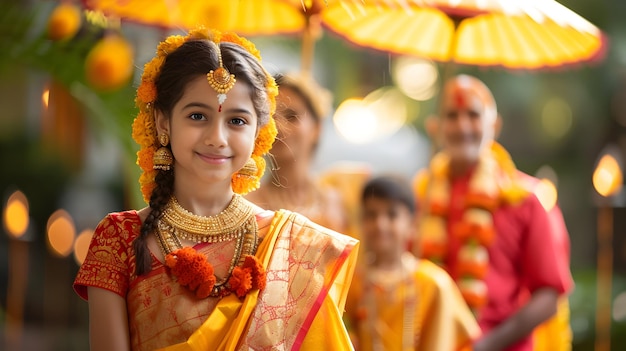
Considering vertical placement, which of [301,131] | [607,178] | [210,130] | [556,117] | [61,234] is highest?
[210,130]

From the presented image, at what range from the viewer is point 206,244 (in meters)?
1.61

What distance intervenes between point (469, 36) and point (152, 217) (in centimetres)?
216

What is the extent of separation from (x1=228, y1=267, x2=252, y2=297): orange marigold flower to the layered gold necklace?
0.08 ft

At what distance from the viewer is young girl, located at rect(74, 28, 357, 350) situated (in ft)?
5.12

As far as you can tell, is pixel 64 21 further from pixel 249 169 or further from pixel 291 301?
pixel 291 301

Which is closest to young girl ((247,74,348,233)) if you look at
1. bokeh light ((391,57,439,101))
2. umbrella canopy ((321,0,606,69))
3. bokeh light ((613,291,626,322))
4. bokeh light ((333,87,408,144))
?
umbrella canopy ((321,0,606,69))

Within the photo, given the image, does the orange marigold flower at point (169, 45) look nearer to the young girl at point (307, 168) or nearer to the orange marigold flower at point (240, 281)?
the orange marigold flower at point (240, 281)

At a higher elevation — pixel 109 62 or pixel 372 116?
pixel 109 62

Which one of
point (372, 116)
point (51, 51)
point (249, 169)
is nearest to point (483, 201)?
point (51, 51)

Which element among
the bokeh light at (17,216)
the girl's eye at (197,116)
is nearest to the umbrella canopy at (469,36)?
the bokeh light at (17,216)

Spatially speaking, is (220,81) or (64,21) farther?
(64,21)

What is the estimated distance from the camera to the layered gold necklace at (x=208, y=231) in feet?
5.23

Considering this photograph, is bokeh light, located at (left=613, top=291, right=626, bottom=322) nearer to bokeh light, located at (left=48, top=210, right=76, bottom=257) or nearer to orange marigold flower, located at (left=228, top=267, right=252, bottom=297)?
bokeh light, located at (left=48, top=210, right=76, bottom=257)

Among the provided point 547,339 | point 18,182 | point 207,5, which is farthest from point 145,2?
point 18,182
